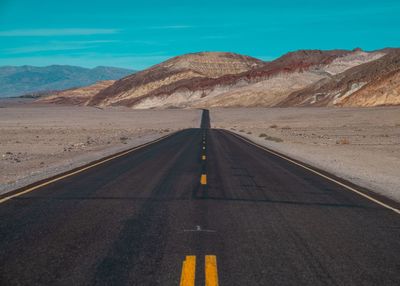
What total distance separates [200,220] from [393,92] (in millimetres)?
85044

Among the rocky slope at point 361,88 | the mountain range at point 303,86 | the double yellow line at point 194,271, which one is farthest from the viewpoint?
the mountain range at point 303,86

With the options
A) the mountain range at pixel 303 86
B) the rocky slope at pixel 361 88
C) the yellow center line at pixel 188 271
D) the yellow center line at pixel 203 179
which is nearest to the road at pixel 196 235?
the yellow center line at pixel 188 271

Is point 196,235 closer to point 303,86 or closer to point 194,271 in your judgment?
point 194,271

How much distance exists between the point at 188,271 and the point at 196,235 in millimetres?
1728

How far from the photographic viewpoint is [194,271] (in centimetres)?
585

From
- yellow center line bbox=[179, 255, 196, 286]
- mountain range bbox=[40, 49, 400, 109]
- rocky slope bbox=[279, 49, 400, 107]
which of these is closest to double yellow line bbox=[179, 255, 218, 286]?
yellow center line bbox=[179, 255, 196, 286]

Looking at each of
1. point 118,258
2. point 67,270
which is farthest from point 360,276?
point 67,270

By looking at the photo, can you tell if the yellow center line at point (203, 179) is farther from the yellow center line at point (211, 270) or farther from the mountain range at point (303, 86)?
the mountain range at point (303, 86)

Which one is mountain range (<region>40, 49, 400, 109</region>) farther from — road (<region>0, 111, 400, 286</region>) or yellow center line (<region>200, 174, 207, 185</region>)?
road (<region>0, 111, 400, 286</region>)

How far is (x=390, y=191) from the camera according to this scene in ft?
42.0

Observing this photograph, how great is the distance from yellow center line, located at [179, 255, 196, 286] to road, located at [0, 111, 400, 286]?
12 millimetres

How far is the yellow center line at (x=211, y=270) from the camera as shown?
5.49m

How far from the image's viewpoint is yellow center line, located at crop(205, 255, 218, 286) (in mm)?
5488

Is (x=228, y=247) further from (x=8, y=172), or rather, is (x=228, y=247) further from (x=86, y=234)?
(x=8, y=172)
